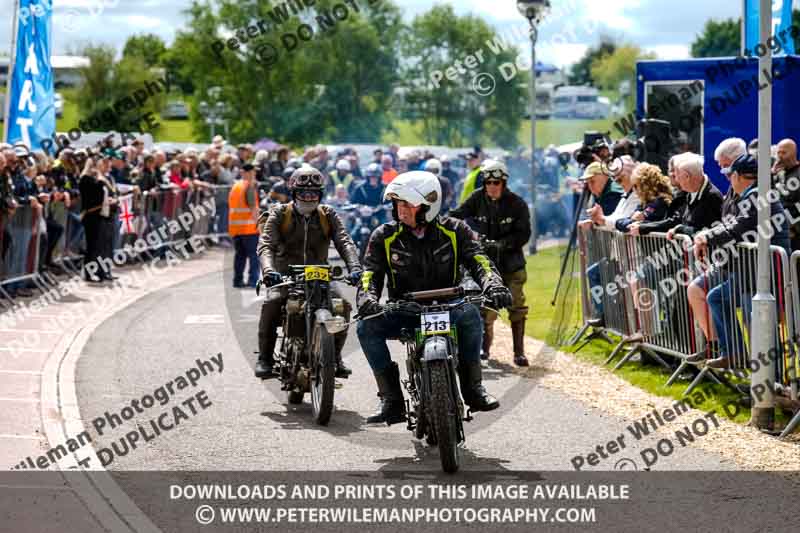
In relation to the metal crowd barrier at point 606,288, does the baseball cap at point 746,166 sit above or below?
above

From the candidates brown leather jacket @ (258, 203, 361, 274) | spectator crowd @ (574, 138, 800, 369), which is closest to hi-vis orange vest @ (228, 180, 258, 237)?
spectator crowd @ (574, 138, 800, 369)

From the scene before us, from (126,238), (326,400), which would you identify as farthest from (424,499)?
(126,238)

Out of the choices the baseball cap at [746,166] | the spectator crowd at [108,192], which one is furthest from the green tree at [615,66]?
the baseball cap at [746,166]

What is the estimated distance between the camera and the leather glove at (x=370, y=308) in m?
9.06

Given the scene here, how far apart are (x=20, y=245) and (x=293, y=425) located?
9.07 metres

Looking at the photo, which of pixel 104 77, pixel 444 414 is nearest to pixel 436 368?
pixel 444 414

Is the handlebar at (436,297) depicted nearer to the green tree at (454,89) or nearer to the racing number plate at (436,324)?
the racing number plate at (436,324)

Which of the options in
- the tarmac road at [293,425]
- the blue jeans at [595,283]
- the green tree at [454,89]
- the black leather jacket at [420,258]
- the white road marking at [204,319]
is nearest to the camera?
the tarmac road at [293,425]

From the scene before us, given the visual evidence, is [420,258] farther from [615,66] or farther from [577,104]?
[615,66]

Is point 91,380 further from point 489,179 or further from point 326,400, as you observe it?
point 489,179

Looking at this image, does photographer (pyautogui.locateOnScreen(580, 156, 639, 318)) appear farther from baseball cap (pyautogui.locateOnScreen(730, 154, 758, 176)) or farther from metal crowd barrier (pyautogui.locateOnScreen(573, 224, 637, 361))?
baseball cap (pyautogui.locateOnScreen(730, 154, 758, 176))

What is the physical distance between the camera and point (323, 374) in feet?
33.5

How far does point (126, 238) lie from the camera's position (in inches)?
950

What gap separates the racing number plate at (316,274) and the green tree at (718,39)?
438 ft
